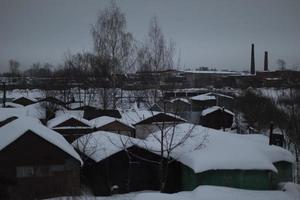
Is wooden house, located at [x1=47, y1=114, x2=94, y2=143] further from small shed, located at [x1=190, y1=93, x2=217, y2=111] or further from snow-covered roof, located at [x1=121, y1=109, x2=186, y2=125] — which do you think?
small shed, located at [x1=190, y1=93, x2=217, y2=111]

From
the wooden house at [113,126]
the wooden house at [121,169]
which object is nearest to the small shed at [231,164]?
the wooden house at [121,169]

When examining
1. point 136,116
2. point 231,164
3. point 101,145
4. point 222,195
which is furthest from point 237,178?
point 136,116

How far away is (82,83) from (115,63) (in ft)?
32.8

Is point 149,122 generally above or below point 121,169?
above

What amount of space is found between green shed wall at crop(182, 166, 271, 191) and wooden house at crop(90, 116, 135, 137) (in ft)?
34.6

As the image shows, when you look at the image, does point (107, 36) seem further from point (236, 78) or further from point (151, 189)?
point (236, 78)

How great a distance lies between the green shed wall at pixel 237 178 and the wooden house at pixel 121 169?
2.54 m

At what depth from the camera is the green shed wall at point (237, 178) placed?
38.4 ft

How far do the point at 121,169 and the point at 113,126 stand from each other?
741 cm

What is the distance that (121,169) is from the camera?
47.9 ft

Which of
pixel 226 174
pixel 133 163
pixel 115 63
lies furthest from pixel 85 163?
pixel 115 63

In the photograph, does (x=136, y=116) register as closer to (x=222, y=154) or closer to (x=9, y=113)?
(x=9, y=113)

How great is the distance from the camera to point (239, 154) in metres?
12.2

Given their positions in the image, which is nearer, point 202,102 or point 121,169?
point 121,169
